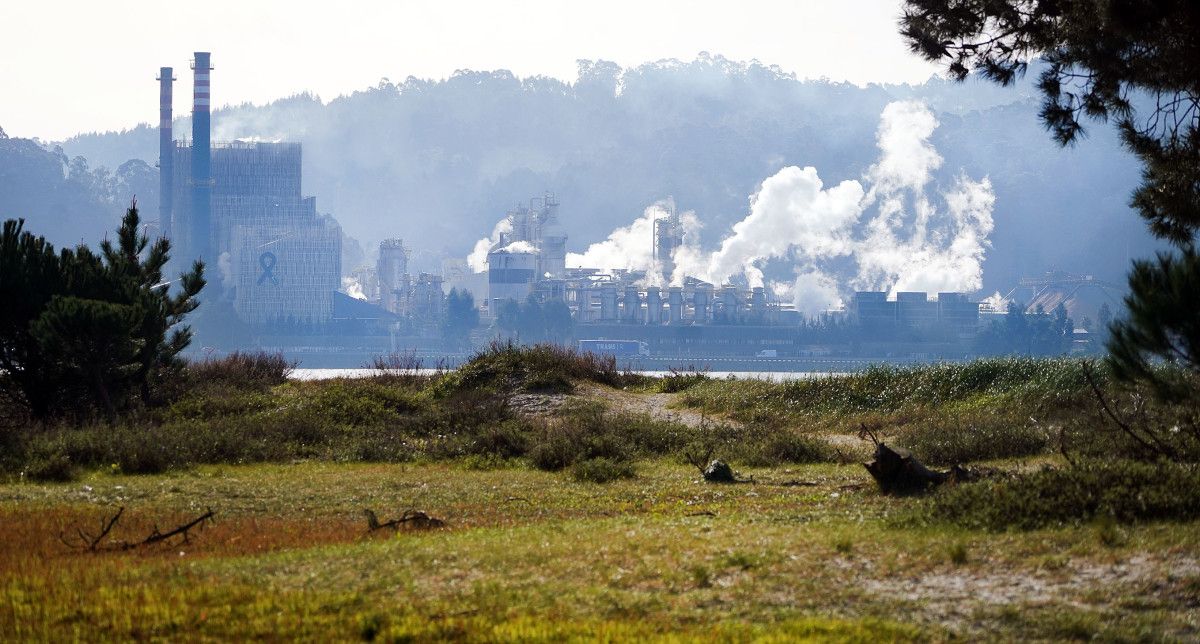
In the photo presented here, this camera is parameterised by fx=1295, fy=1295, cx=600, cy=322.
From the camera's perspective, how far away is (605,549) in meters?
10.5

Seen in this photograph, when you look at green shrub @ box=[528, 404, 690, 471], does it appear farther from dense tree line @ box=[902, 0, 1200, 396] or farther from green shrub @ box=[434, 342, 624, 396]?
dense tree line @ box=[902, 0, 1200, 396]

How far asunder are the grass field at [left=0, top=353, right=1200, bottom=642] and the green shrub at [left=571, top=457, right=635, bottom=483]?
3.7 inches

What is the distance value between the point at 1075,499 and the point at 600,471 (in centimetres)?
898

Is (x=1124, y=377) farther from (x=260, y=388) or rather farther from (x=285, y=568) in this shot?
(x=260, y=388)

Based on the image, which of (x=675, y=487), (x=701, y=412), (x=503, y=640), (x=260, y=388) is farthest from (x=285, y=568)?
(x=260, y=388)

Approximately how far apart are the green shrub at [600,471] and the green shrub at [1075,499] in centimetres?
754

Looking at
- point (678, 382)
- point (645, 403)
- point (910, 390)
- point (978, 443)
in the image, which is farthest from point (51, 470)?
point (678, 382)

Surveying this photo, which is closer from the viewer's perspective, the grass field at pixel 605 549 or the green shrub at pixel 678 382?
the grass field at pixel 605 549

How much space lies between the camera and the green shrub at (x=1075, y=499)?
1045 cm

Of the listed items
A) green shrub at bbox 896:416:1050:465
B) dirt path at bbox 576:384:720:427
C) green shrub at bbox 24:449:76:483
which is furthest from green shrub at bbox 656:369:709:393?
green shrub at bbox 24:449:76:483

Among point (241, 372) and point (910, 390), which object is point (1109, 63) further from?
point (241, 372)

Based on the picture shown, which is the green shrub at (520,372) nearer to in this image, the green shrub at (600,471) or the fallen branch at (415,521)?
the green shrub at (600,471)

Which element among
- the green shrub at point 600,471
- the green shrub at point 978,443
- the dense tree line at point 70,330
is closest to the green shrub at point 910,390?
the green shrub at point 978,443

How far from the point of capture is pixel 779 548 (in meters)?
10.3
